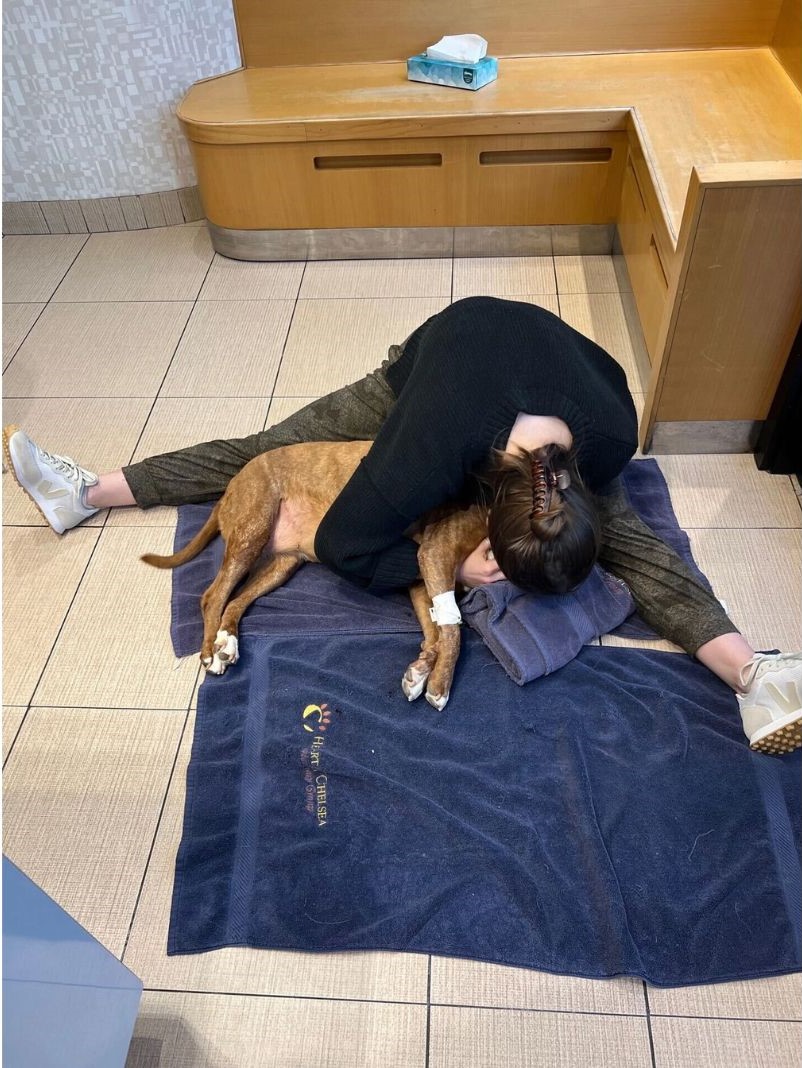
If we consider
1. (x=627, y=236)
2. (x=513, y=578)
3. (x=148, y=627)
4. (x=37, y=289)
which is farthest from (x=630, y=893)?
(x=37, y=289)

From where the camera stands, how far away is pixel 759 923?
1599 millimetres

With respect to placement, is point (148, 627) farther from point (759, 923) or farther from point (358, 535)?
point (759, 923)

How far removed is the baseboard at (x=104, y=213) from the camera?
11.9 ft

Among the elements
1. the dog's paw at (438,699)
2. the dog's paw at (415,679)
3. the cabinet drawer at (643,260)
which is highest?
the cabinet drawer at (643,260)

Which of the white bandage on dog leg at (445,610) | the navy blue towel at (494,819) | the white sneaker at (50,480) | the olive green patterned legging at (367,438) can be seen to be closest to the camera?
the navy blue towel at (494,819)

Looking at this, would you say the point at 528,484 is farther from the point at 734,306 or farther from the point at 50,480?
the point at 50,480

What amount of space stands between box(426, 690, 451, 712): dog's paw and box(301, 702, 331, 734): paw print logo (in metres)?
0.24

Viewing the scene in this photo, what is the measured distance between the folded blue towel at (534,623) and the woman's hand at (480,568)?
2 centimetres

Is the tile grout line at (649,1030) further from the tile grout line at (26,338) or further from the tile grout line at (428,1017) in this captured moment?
the tile grout line at (26,338)

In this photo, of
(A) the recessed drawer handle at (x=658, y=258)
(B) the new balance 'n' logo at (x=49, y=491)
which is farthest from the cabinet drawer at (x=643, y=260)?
(B) the new balance 'n' logo at (x=49, y=491)

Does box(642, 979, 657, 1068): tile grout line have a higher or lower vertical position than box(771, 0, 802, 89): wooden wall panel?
lower

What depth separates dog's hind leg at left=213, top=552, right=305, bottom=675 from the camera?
2037mm

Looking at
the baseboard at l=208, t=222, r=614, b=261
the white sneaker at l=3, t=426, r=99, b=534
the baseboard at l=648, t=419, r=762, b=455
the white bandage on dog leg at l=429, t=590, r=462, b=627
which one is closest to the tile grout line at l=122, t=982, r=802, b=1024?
the white bandage on dog leg at l=429, t=590, r=462, b=627

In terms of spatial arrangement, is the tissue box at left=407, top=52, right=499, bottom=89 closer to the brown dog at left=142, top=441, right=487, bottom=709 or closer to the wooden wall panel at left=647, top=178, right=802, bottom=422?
the wooden wall panel at left=647, top=178, right=802, bottom=422
